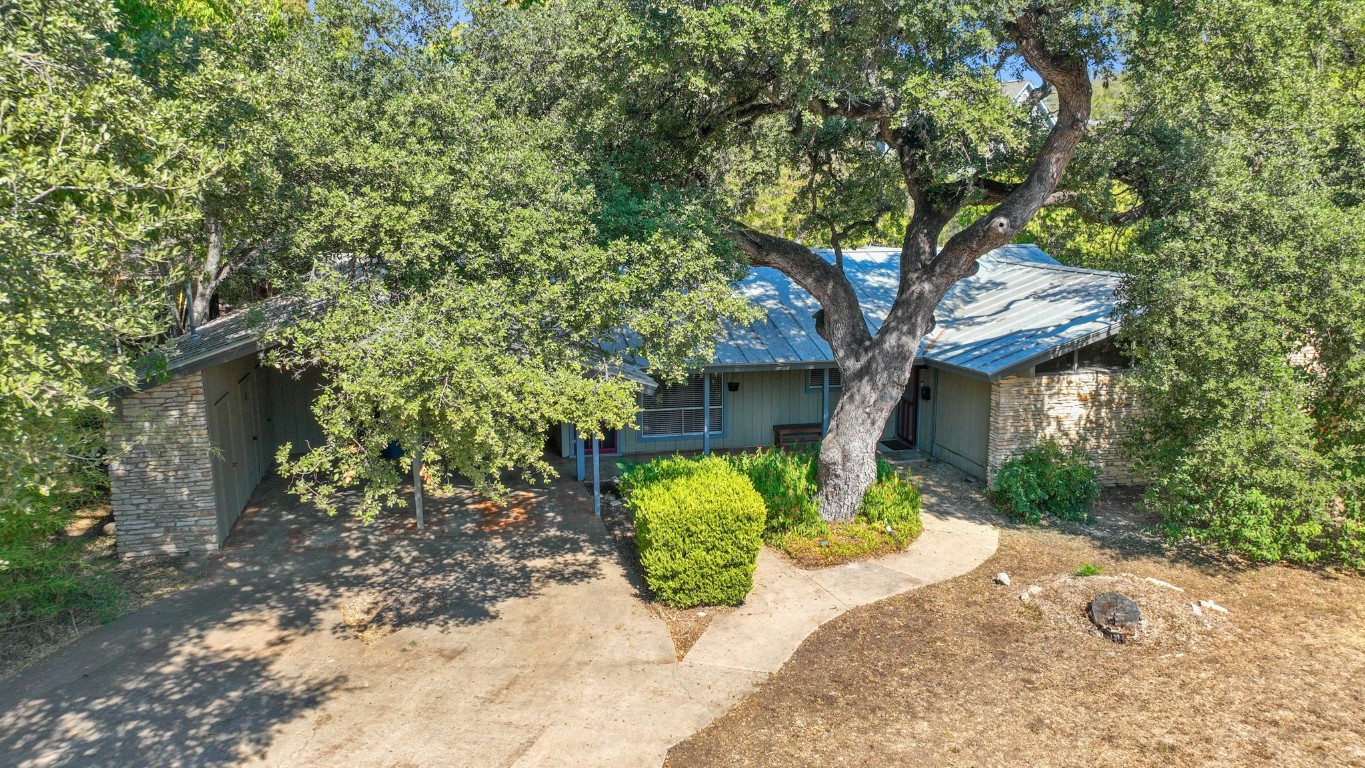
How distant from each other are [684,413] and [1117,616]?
30.9 feet

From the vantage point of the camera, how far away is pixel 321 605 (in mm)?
9312

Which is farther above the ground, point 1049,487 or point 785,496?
point 785,496

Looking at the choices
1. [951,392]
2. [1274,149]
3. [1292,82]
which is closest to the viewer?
[1274,149]

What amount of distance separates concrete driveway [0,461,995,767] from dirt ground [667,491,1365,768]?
0.52 m

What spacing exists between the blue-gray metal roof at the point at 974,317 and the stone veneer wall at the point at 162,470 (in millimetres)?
8132

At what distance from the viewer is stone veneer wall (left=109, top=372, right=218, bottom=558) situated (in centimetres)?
1038

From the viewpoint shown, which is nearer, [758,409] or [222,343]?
[222,343]

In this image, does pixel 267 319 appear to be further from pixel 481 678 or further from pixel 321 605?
pixel 481 678

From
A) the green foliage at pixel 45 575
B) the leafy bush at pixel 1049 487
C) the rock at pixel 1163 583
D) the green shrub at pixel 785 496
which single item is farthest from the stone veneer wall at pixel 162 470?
the rock at pixel 1163 583

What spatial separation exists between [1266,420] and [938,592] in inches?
174

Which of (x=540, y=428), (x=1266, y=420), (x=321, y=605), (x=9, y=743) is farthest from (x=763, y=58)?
(x=9, y=743)

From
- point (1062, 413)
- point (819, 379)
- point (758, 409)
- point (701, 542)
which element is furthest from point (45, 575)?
point (1062, 413)

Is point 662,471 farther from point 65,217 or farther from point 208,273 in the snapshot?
point 208,273

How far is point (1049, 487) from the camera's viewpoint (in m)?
12.3
